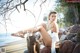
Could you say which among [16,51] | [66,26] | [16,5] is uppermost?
[16,5]

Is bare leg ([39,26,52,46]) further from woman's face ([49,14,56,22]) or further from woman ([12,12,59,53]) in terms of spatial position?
woman's face ([49,14,56,22])

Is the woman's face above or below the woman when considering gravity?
above

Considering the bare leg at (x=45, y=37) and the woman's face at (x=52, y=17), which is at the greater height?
the woman's face at (x=52, y=17)

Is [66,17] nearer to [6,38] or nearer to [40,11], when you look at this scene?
[40,11]

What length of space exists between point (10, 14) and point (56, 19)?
576 millimetres

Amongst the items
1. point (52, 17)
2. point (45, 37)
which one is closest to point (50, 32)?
point (45, 37)

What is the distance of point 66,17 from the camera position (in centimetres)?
369

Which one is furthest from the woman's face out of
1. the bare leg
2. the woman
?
the bare leg

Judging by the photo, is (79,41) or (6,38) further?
(79,41)

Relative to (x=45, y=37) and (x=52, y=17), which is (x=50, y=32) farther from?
(x=52, y=17)

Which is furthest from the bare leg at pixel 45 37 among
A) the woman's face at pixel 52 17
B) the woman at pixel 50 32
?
the woman's face at pixel 52 17

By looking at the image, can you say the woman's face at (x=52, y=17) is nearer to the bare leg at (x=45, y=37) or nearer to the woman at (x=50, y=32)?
the woman at (x=50, y=32)

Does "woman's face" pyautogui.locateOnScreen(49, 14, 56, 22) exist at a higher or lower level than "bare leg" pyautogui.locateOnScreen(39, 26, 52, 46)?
higher

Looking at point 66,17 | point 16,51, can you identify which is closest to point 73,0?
point 66,17
